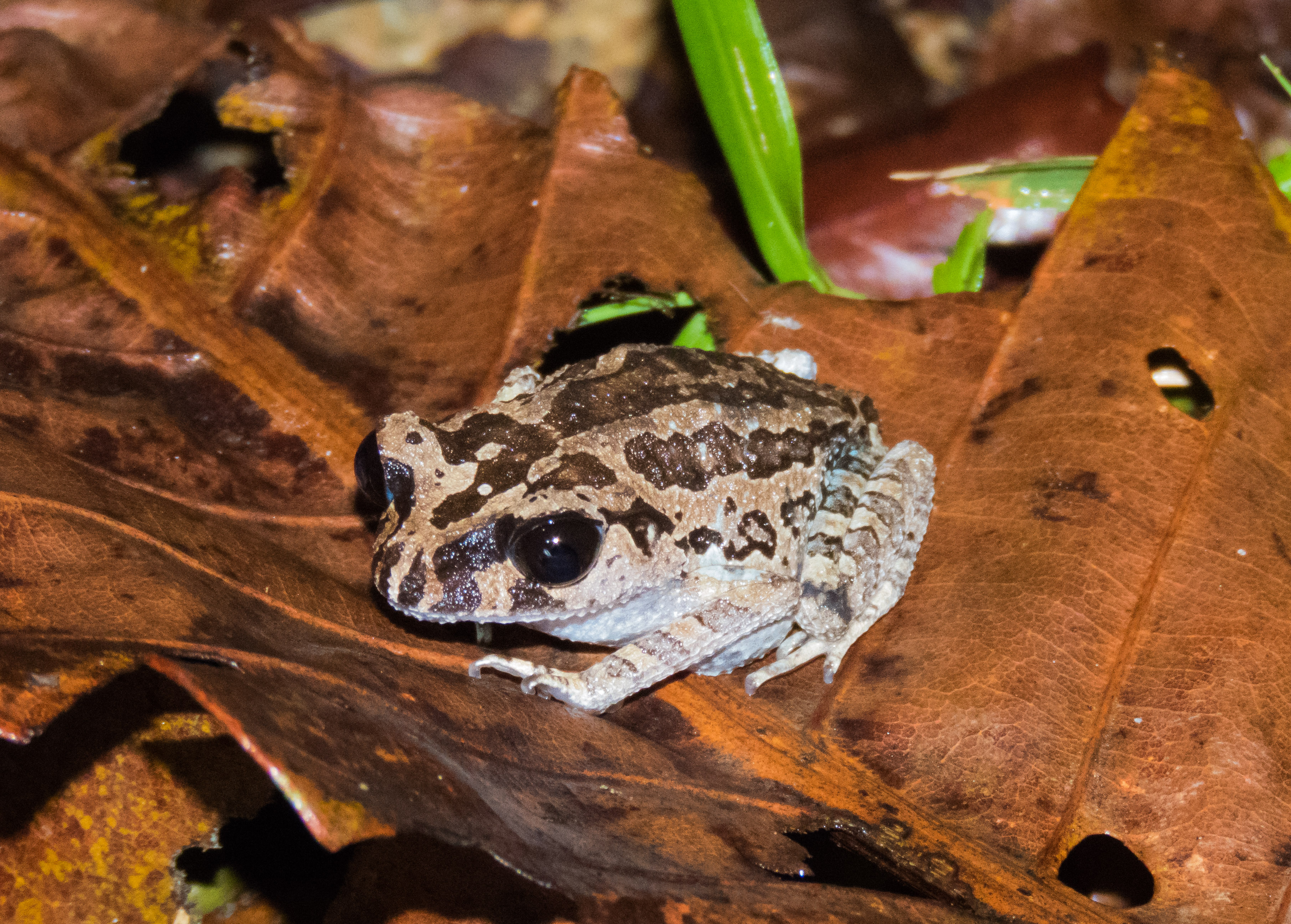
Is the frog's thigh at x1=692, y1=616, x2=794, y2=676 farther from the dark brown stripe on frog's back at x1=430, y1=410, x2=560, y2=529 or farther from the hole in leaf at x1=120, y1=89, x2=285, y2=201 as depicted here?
the hole in leaf at x1=120, y1=89, x2=285, y2=201

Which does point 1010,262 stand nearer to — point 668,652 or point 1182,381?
point 1182,381

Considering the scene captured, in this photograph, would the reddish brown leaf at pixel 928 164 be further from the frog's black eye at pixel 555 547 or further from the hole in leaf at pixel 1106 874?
the hole in leaf at pixel 1106 874

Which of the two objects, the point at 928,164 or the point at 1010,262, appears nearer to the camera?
the point at 1010,262

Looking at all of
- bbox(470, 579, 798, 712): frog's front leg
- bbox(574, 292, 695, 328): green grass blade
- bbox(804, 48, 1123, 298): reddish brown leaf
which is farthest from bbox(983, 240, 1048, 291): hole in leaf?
bbox(470, 579, 798, 712): frog's front leg

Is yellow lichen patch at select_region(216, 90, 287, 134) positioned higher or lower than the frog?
higher

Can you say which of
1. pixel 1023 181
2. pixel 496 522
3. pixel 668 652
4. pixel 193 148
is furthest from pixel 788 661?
pixel 193 148

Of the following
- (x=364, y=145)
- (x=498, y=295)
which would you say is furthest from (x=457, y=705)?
(x=364, y=145)
